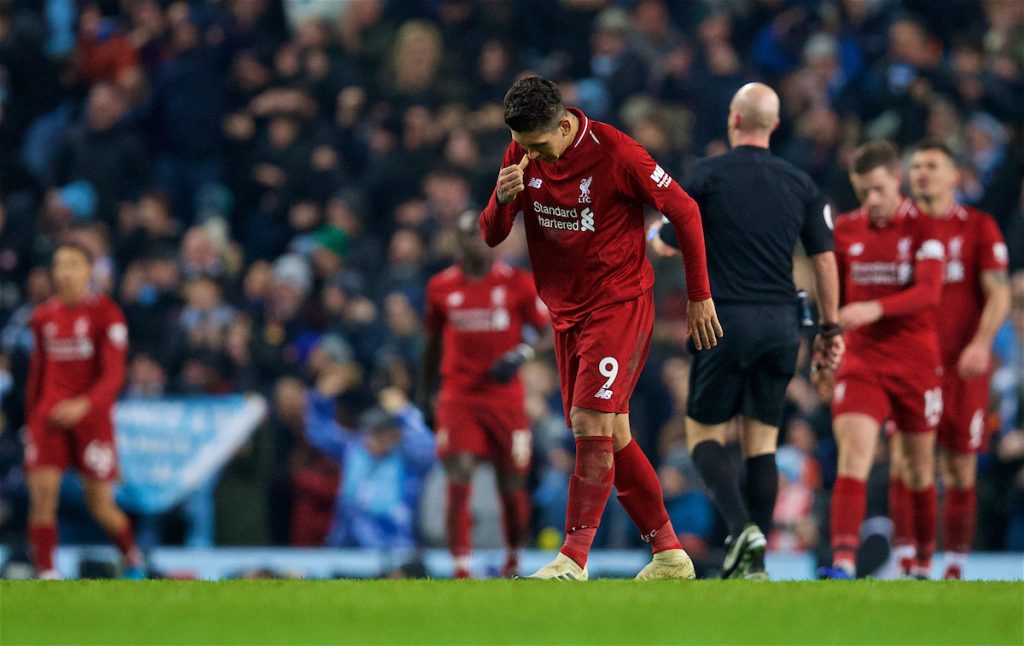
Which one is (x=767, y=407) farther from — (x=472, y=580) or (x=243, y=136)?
(x=243, y=136)

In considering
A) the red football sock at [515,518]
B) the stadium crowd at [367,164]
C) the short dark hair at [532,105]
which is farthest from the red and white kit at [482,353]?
the short dark hair at [532,105]

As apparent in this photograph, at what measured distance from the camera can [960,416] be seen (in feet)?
32.2

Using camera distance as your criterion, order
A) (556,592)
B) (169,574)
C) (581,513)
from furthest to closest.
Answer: (169,574) < (581,513) < (556,592)

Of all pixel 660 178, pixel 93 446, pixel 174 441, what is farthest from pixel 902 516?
pixel 174 441

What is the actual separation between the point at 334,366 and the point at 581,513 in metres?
7.41

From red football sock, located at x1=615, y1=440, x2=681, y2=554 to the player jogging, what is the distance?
2.95 metres

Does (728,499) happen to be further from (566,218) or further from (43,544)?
(43,544)

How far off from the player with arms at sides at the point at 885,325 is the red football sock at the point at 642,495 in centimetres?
198

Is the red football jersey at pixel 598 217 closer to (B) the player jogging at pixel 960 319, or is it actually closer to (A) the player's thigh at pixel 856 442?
(A) the player's thigh at pixel 856 442

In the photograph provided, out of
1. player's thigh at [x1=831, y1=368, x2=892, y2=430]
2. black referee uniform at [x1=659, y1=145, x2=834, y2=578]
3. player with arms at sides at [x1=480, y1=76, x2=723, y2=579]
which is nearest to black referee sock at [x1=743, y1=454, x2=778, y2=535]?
black referee uniform at [x1=659, y1=145, x2=834, y2=578]

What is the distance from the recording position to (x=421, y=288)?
582 inches

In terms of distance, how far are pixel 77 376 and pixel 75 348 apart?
217 millimetres

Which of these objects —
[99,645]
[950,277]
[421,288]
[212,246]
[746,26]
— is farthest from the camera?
[746,26]

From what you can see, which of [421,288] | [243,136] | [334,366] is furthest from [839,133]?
[243,136]
